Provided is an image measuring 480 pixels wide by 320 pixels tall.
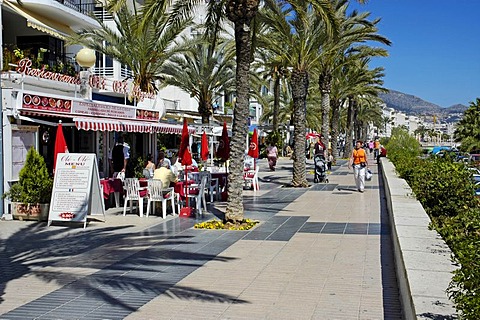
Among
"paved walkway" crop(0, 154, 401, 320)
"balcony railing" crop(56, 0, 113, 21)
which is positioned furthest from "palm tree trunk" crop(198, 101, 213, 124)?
"paved walkway" crop(0, 154, 401, 320)

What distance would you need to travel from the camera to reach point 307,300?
20.8 ft

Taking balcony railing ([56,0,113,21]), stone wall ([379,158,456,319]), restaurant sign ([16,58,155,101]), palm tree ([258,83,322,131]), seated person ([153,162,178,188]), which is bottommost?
stone wall ([379,158,456,319])

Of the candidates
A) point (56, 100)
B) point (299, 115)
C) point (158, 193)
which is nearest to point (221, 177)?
point (158, 193)

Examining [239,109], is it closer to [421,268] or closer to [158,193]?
[158,193]

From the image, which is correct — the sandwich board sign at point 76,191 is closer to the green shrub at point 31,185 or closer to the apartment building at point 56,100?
the green shrub at point 31,185

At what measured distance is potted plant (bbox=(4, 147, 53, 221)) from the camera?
40.9 feet

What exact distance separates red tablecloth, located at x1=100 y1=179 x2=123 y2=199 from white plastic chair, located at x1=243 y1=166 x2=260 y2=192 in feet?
19.4

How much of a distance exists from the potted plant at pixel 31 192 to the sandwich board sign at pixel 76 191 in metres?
0.77

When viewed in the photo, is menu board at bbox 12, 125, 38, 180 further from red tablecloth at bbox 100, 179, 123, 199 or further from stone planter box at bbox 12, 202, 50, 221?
red tablecloth at bbox 100, 179, 123, 199

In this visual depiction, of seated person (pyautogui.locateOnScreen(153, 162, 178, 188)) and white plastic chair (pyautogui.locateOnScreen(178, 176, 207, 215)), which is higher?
seated person (pyautogui.locateOnScreen(153, 162, 178, 188))

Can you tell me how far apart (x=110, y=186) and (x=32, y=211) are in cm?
233

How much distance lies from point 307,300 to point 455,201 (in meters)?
6.81

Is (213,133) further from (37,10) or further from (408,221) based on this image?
(408,221)

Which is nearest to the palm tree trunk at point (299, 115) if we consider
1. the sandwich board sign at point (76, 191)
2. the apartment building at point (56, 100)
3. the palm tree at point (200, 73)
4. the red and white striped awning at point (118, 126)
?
the apartment building at point (56, 100)
